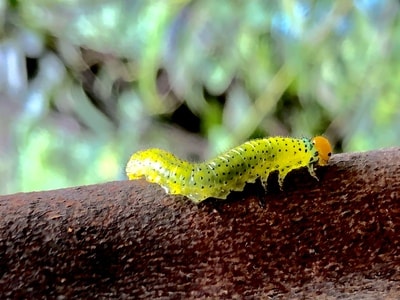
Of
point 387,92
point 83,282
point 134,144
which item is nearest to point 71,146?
point 134,144

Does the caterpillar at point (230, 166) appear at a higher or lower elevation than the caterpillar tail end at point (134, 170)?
lower

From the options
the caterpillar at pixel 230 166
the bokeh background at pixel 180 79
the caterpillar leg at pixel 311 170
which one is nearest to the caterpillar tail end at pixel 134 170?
the caterpillar at pixel 230 166

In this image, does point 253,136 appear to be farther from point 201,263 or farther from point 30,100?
point 201,263

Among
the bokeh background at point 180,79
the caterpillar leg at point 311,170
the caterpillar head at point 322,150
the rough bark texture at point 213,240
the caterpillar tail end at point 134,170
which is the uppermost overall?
the bokeh background at point 180,79

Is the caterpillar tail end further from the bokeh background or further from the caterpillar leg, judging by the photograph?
the bokeh background

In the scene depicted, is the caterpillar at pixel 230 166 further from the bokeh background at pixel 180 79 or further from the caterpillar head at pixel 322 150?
the bokeh background at pixel 180 79

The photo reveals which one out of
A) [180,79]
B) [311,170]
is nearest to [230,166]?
[311,170]

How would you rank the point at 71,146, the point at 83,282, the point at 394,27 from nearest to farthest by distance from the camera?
the point at 83,282 < the point at 394,27 < the point at 71,146
